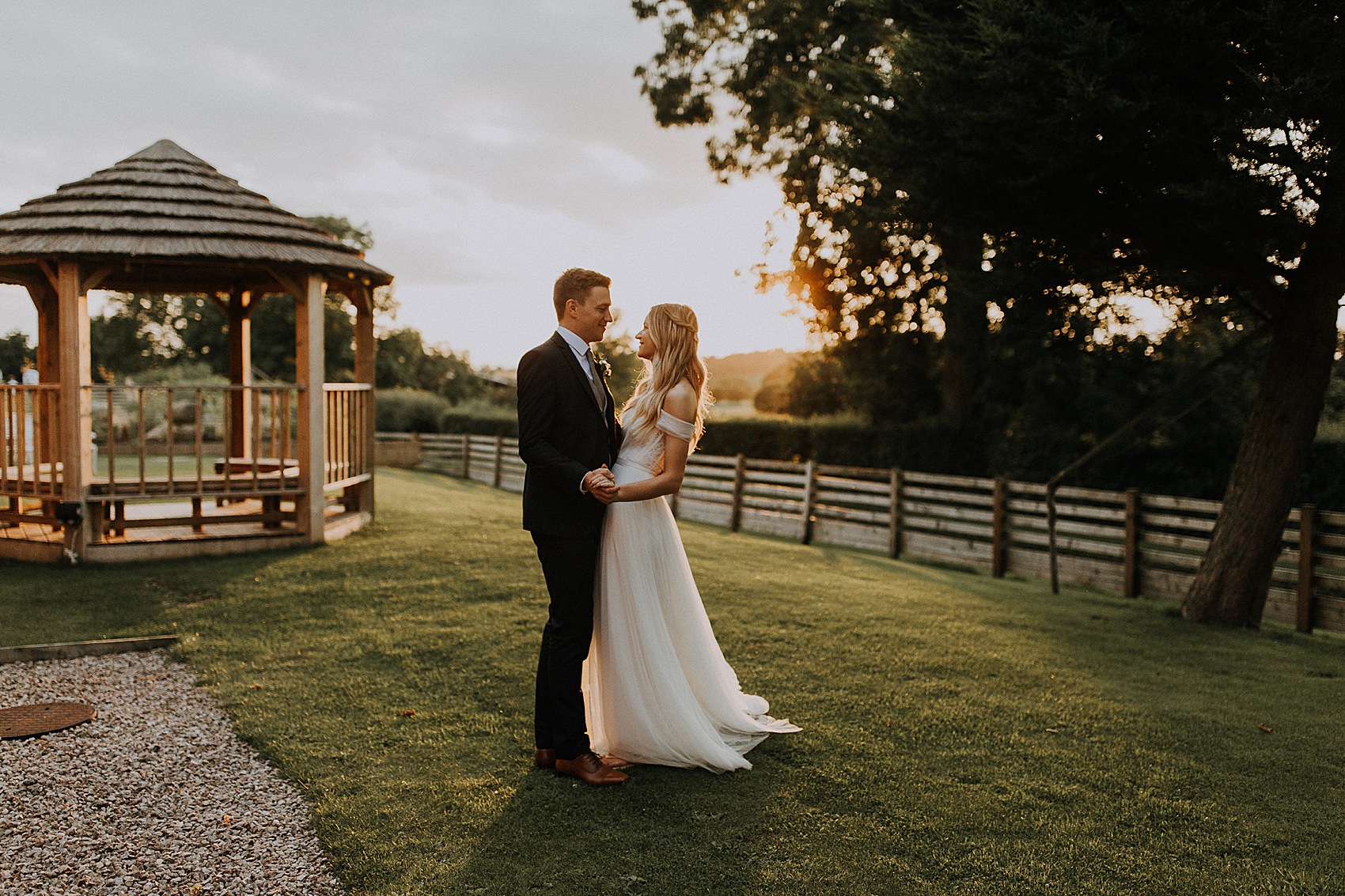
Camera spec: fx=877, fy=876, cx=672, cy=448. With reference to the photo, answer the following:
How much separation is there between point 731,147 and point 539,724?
18836 mm

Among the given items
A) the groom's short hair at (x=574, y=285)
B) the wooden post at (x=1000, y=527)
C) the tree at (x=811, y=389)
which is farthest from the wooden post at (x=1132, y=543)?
the tree at (x=811, y=389)

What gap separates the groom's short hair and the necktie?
228 mm

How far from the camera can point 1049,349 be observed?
17.1 metres

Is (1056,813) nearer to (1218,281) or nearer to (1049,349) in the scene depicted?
(1218,281)

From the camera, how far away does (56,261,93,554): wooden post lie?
8930 mm

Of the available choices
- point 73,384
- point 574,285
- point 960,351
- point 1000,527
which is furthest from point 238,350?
point 960,351

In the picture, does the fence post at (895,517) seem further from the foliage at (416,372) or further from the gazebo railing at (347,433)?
the foliage at (416,372)

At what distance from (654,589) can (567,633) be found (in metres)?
0.45

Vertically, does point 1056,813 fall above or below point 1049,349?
below

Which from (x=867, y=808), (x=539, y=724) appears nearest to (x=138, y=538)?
(x=539, y=724)

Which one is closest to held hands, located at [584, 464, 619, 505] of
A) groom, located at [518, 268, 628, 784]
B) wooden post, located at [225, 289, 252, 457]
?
groom, located at [518, 268, 628, 784]

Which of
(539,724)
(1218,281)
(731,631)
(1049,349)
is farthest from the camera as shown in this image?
(1049,349)

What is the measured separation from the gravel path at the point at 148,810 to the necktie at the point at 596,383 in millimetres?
2144

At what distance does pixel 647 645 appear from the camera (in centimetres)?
404
